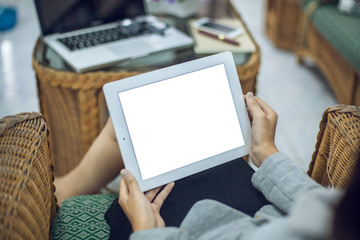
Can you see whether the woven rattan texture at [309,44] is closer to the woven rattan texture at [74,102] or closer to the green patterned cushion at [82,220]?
the woven rattan texture at [74,102]

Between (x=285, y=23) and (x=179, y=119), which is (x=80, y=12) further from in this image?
(x=285, y=23)

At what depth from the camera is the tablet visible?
670mm

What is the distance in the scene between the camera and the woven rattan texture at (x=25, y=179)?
0.54 metres

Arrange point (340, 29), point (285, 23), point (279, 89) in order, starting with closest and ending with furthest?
point (340, 29) → point (279, 89) → point (285, 23)

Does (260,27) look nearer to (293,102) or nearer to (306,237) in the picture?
(293,102)

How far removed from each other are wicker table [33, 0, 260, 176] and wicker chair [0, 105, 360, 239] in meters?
0.33

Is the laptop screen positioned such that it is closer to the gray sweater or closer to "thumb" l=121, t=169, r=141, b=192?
"thumb" l=121, t=169, r=141, b=192

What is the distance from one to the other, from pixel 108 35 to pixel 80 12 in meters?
0.12

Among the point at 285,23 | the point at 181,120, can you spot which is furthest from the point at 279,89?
the point at 181,120

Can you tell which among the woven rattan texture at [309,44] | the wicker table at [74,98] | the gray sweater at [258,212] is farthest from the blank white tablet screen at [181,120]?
the woven rattan texture at [309,44]

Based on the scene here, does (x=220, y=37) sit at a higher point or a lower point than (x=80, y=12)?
lower

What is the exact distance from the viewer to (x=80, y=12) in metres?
1.19

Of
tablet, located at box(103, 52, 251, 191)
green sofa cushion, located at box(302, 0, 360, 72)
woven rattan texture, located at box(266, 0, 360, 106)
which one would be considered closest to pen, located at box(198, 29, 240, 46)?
tablet, located at box(103, 52, 251, 191)

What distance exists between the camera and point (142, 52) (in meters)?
1.10
